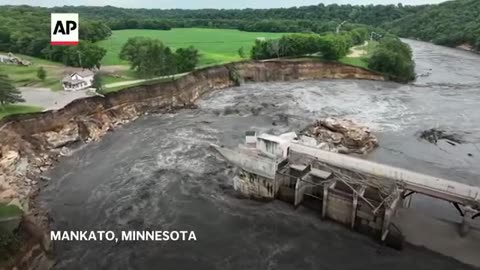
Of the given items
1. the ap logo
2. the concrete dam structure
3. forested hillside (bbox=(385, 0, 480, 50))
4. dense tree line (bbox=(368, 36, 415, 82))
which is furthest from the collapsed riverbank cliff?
forested hillside (bbox=(385, 0, 480, 50))

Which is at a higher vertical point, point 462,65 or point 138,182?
point 462,65

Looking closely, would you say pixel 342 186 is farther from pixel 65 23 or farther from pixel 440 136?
Answer: pixel 65 23

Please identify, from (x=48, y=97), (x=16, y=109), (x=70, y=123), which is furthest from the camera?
(x=48, y=97)

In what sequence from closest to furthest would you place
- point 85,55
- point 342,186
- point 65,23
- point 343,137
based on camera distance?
point 342,186
point 343,137
point 65,23
point 85,55

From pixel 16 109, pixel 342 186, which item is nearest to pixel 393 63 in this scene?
pixel 342 186

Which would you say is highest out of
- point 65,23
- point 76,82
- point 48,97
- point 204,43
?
point 204,43

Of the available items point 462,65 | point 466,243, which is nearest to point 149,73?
point 466,243

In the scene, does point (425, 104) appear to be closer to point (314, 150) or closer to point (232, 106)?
point (232, 106)

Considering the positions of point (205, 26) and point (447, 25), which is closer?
point (447, 25)
